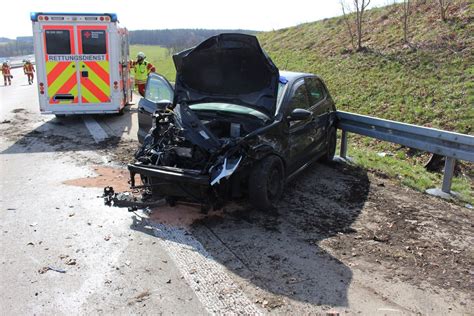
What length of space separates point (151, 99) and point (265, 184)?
11.7ft

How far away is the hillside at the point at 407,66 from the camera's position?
9523 mm

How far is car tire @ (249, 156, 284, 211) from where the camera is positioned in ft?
16.3

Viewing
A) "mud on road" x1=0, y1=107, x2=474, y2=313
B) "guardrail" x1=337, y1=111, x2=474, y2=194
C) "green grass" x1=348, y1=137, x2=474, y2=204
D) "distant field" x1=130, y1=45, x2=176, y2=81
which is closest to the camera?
"mud on road" x1=0, y1=107, x2=474, y2=313

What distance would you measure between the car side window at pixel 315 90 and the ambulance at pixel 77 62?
6.48 metres

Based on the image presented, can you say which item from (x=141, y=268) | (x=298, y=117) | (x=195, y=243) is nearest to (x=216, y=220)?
(x=195, y=243)

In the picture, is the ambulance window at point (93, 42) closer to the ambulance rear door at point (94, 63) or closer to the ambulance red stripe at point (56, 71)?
the ambulance rear door at point (94, 63)

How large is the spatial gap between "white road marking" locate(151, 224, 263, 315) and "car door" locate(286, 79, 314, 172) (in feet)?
6.54

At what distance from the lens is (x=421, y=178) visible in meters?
6.52

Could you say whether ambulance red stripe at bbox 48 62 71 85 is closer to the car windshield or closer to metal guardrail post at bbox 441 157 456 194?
the car windshield

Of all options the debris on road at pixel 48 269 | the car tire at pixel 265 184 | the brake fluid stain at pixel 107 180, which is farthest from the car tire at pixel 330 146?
the debris on road at pixel 48 269

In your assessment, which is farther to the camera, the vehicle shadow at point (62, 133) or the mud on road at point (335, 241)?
the vehicle shadow at point (62, 133)

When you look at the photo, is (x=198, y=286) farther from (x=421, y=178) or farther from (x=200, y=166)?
(x=421, y=178)

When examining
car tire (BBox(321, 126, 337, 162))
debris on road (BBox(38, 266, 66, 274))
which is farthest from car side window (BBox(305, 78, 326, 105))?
debris on road (BBox(38, 266, 66, 274))

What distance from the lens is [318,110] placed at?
6703 mm
